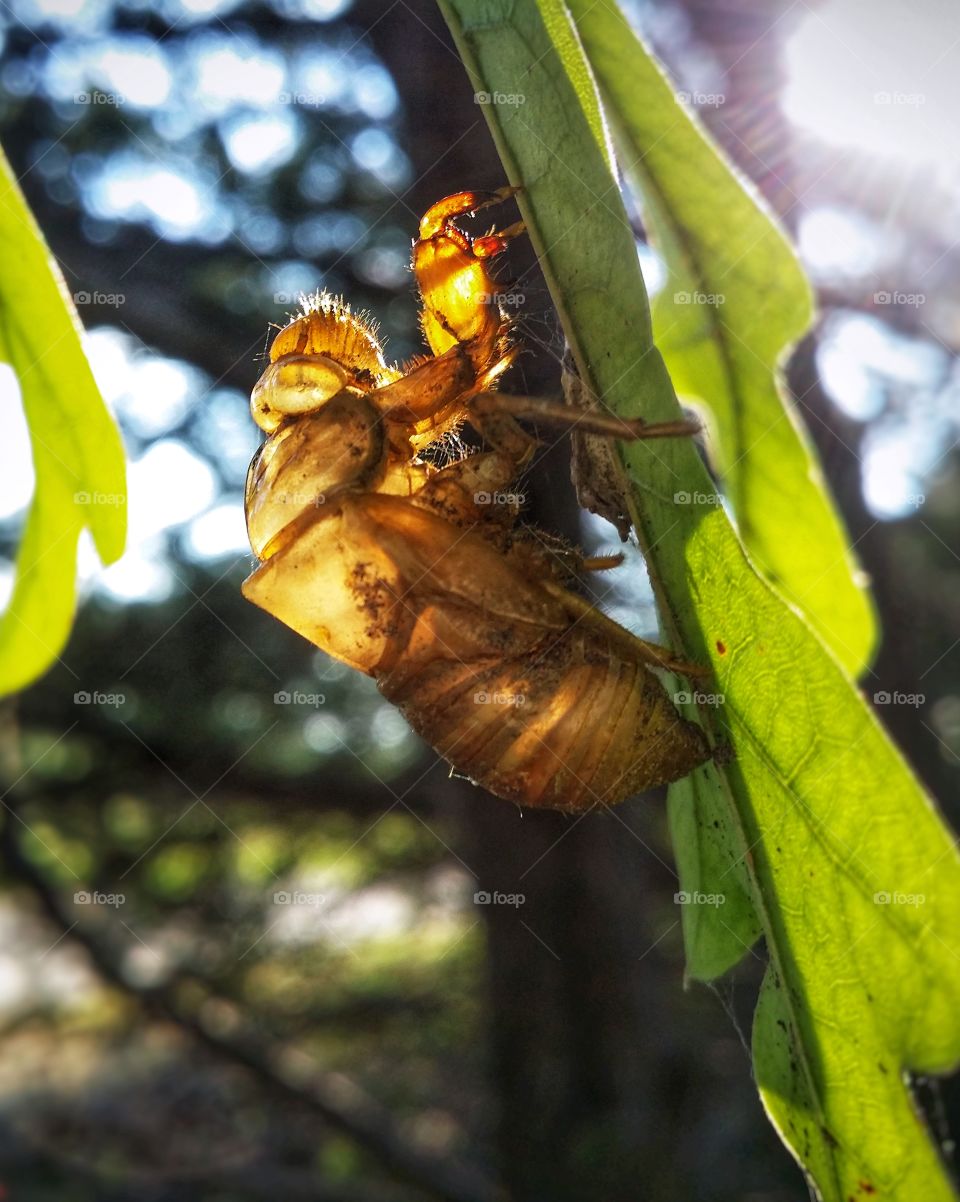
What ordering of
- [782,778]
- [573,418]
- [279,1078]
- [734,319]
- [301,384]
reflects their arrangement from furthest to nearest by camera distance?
[279,1078], [301,384], [734,319], [573,418], [782,778]

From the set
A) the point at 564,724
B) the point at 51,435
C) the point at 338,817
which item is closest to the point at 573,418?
the point at 564,724

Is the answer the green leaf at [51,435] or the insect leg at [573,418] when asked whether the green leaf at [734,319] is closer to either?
the insect leg at [573,418]

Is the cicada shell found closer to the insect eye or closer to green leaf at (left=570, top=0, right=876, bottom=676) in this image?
the insect eye

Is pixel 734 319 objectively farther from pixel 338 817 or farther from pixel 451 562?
pixel 338 817

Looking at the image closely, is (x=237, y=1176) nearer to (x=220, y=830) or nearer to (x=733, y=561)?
(x=220, y=830)

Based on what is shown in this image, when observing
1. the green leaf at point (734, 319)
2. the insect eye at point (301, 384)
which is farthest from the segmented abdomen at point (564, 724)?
the insect eye at point (301, 384)

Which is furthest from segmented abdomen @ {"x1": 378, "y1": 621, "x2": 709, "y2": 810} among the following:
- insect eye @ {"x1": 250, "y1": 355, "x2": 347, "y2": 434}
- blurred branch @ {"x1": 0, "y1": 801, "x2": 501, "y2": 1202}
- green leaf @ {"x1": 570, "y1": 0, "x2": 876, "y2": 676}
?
blurred branch @ {"x1": 0, "y1": 801, "x2": 501, "y2": 1202}
